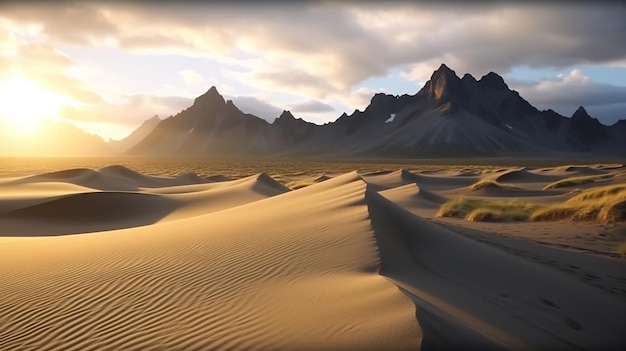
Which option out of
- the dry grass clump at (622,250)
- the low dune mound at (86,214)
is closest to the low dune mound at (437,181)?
the low dune mound at (86,214)

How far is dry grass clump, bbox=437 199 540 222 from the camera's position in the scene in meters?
13.4

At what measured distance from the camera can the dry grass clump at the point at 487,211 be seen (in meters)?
13.4

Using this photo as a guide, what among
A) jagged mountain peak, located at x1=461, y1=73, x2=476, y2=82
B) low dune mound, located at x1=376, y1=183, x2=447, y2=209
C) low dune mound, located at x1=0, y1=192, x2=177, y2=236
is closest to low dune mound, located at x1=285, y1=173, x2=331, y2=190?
low dune mound, located at x1=376, y1=183, x2=447, y2=209

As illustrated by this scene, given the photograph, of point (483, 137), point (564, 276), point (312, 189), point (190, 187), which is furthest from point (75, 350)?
point (483, 137)

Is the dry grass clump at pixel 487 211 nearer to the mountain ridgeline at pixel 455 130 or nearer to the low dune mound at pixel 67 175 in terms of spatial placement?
the low dune mound at pixel 67 175

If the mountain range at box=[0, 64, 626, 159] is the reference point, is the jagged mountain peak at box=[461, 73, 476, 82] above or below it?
above

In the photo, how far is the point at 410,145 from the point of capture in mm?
147750

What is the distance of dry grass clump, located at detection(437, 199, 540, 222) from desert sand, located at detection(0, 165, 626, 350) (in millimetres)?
3421

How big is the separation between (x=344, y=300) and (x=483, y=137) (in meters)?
158

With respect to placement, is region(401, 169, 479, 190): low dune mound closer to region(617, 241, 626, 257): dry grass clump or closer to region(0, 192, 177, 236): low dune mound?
region(0, 192, 177, 236): low dune mound

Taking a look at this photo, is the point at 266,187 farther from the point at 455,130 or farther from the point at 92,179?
the point at 455,130

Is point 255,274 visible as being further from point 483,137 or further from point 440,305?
point 483,137

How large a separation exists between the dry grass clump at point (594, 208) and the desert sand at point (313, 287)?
1.82 metres

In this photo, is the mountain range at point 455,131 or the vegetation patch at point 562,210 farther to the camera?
the mountain range at point 455,131
